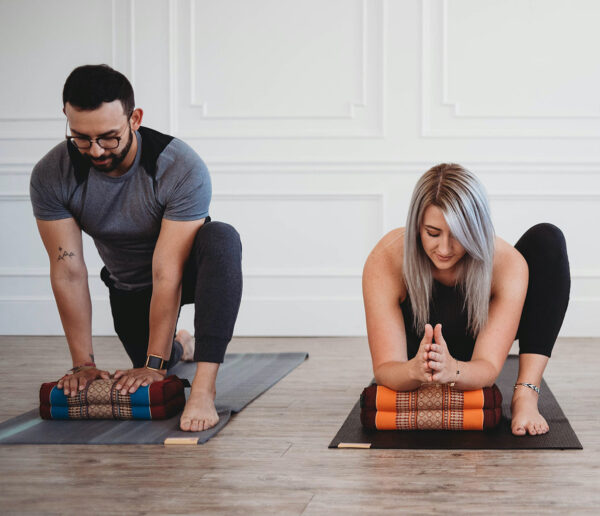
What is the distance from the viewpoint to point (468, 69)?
3.71 metres

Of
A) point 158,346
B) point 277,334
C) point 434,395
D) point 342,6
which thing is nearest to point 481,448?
point 434,395

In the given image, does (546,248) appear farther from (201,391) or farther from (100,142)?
(100,142)

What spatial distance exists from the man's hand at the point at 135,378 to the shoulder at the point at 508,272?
2.76 ft

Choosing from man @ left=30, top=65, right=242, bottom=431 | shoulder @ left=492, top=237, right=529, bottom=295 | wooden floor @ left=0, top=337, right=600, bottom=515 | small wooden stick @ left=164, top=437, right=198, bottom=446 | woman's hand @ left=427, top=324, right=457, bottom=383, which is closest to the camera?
wooden floor @ left=0, top=337, right=600, bottom=515

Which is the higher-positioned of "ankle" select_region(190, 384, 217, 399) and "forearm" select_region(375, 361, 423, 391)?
"forearm" select_region(375, 361, 423, 391)

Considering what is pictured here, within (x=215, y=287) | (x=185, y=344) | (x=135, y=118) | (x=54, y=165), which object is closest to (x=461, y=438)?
(x=215, y=287)

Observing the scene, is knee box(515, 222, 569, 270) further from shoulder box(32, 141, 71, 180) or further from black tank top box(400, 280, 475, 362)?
shoulder box(32, 141, 71, 180)

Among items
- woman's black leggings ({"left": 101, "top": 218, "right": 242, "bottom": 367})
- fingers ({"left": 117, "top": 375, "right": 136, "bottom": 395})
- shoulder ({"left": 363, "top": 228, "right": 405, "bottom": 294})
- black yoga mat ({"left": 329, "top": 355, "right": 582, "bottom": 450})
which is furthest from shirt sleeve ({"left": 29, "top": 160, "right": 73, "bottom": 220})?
black yoga mat ({"left": 329, "top": 355, "right": 582, "bottom": 450})

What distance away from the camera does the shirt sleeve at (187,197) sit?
2.07 m

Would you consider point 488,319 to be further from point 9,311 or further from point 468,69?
point 9,311

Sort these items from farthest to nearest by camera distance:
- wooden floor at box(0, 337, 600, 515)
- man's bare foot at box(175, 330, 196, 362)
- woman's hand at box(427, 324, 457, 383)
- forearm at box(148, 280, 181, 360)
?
man's bare foot at box(175, 330, 196, 362) → forearm at box(148, 280, 181, 360) → woman's hand at box(427, 324, 457, 383) → wooden floor at box(0, 337, 600, 515)

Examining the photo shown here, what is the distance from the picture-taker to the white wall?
3689 mm

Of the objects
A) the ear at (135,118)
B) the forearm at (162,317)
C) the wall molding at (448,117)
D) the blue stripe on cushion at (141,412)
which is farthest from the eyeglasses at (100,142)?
the wall molding at (448,117)

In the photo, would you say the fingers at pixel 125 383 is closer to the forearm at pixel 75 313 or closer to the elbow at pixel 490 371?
the forearm at pixel 75 313
